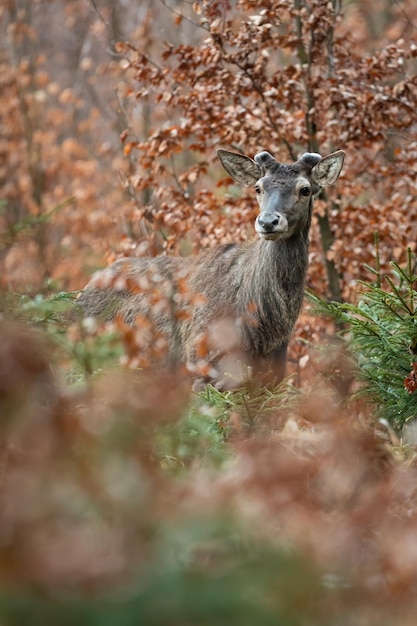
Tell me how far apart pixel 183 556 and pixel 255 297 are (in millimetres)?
5308

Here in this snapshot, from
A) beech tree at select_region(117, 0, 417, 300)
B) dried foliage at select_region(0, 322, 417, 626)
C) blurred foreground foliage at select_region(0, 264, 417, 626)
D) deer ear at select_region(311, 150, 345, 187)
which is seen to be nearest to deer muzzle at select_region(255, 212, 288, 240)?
deer ear at select_region(311, 150, 345, 187)

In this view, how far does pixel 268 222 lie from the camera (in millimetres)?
7121

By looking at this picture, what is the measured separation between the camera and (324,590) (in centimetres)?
244

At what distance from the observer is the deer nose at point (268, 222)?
7113mm

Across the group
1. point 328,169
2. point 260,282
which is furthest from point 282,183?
point 260,282

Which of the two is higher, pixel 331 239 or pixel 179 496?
pixel 179 496

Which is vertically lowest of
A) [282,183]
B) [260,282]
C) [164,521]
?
[260,282]

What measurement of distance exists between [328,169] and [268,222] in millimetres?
1333

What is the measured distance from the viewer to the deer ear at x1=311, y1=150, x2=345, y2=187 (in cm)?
804

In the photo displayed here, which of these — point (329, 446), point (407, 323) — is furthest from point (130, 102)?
point (329, 446)

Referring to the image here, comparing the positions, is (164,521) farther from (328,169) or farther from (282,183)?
(328,169)

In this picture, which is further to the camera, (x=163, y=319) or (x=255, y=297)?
(x=163, y=319)

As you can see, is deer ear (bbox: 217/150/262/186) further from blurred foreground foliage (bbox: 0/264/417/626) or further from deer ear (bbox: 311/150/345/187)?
blurred foreground foliage (bbox: 0/264/417/626)

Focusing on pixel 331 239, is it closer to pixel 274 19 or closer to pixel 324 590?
pixel 274 19
